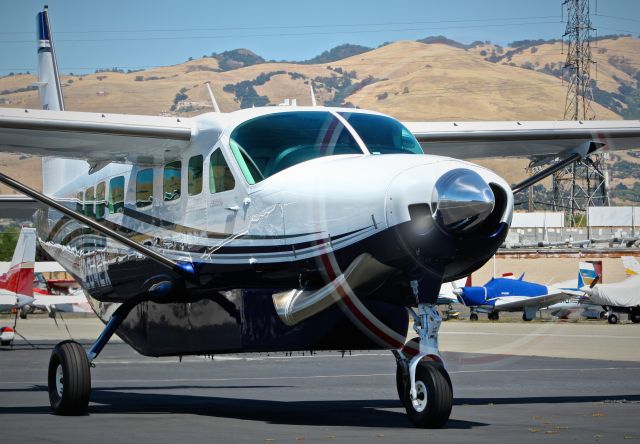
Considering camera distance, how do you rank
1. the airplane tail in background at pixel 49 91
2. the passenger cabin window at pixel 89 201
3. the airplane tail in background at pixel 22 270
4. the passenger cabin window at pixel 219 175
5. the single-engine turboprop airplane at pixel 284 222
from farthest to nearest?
the airplane tail in background at pixel 22 270, the airplane tail in background at pixel 49 91, the passenger cabin window at pixel 89 201, the passenger cabin window at pixel 219 175, the single-engine turboprop airplane at pixel 284 222

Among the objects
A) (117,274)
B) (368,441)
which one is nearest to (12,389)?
(117,274)

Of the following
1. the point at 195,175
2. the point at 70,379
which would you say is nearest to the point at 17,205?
the point at 70,379

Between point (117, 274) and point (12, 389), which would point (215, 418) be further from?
point (12, 389)

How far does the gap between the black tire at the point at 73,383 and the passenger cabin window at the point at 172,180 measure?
7.43 feet

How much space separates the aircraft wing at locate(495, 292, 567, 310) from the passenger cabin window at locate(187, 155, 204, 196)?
42.4 meters

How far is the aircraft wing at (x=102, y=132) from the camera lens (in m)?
13.7

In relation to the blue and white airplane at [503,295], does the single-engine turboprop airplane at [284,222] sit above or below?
above

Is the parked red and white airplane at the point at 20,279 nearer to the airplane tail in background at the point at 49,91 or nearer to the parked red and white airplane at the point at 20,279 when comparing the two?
the parked red and white airplane at the point at 20,279

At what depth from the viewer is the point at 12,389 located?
731 inches

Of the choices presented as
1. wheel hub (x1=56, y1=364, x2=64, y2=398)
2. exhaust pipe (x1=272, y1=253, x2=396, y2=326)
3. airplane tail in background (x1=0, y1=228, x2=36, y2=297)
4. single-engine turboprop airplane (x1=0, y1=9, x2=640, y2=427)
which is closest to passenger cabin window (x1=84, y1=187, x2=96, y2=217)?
single-engine turboprop airplane (x1=0, y1=9, x2=640, y2=427)

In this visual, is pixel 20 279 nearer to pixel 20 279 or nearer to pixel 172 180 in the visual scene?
pixel 20 279

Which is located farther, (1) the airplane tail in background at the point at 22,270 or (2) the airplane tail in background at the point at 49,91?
(1) the airplane tail in background at the point at 22,270

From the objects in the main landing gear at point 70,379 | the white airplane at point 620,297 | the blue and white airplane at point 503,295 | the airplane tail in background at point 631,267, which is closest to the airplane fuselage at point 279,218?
the main landing gear at point 70,379

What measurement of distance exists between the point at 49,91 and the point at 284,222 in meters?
10.8
